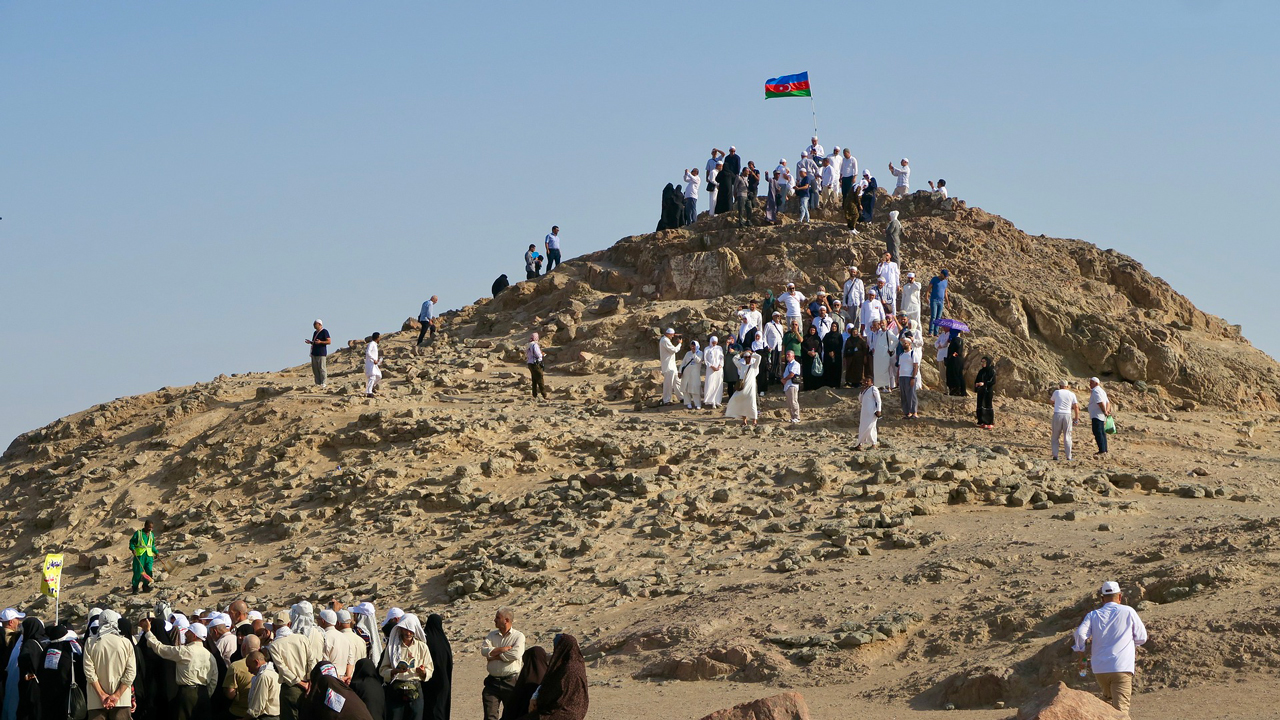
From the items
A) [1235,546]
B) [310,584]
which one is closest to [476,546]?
[310,584]

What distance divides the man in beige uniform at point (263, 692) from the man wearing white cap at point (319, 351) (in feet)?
52.0

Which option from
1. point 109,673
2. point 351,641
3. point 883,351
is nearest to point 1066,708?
point 351,641

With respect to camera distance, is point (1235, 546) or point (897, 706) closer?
point (897, 706)

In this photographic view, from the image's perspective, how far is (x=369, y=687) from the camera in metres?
9.52

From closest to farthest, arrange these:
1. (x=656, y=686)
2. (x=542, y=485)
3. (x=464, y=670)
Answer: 1. (x=656, y=686)
2. (x=464, y=670)
3. (x=542, y=485)

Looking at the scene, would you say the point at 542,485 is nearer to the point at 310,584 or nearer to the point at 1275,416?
the point at 310,584

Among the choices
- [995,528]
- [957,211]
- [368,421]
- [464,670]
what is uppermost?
A: [957,211]

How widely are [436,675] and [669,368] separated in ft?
44.6

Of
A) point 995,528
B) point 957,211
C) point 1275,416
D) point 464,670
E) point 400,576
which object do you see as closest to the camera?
point 464,670

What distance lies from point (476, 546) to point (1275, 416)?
51.4 feet

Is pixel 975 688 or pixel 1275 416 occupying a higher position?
pixel 1275 416

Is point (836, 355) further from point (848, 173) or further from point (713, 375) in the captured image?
point (848, 173)

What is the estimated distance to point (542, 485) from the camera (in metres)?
20.1

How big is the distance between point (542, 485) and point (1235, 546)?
388 inches
